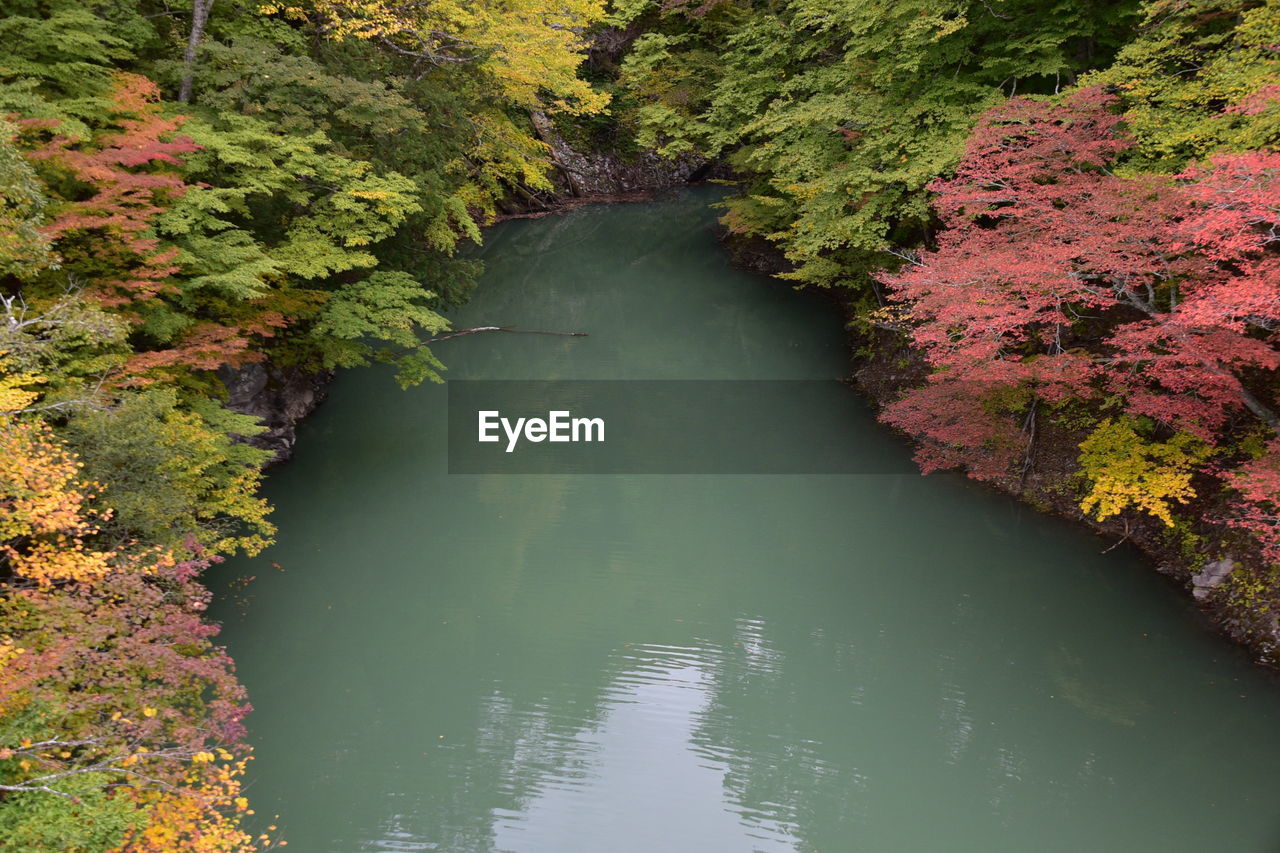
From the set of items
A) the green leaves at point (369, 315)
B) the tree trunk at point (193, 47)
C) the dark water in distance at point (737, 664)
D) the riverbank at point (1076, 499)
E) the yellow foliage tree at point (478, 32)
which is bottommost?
the dark water in distance at point (737, 664)

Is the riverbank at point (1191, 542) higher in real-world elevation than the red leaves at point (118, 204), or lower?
lower

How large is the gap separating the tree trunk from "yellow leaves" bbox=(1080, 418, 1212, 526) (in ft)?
34.1

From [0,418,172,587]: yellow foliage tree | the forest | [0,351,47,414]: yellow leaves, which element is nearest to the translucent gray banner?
the forest

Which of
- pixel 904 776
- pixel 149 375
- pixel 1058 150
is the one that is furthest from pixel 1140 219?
pixel 149 375

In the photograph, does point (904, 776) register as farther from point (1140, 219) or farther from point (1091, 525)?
point (1140, 219)

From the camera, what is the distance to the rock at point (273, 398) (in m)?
9.62

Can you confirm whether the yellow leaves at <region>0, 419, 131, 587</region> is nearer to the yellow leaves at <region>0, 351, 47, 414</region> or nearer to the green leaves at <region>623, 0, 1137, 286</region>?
the yellow leaves at <region>0, 351, 47, 414</region>

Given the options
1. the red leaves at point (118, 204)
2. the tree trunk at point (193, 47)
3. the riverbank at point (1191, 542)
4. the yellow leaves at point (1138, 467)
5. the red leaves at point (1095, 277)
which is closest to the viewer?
the red leaves at point (1095, 277)

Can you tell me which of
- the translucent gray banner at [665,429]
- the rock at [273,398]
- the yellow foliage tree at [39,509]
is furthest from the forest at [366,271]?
the translucent gray banner at [665,429]

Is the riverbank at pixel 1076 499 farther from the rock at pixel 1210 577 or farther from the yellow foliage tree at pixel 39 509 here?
the yellow foliage tree at pixel 39 509

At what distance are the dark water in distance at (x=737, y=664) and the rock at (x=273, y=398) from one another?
0.40m

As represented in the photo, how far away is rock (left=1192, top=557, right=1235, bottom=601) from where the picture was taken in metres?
7.39

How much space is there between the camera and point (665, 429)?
12273 millimetres

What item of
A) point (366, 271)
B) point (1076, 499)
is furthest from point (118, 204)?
point (1076, 499)
